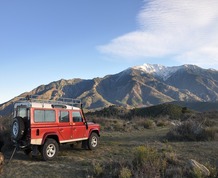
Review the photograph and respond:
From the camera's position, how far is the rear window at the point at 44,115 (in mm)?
12141

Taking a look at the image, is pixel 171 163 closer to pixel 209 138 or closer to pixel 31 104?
pixel 31 104

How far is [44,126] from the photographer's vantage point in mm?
12336

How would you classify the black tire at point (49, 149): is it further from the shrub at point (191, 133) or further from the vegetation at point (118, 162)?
the shrub at point (191, 133)

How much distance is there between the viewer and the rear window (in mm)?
12141

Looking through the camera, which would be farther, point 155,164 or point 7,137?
point 7,137

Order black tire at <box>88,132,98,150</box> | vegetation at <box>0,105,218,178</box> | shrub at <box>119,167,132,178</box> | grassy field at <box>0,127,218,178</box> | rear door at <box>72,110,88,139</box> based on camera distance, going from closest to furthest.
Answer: shrub at <box>119,167,132,178</box> < vegetation at <box>0,105,218,178</box> < grassy field at <box>0,127,218,178</box> < rear door at <box>72,110,88,139</box> < black tire at <box>88,132,98,150</box>

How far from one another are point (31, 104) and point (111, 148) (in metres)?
4.97

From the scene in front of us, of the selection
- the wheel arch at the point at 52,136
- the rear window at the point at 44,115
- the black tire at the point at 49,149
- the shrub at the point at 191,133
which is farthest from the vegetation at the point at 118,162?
the rear window at the point at 44,115

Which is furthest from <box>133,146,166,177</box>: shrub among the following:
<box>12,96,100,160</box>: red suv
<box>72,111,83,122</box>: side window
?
<box>72,111,83,122</box>: side window

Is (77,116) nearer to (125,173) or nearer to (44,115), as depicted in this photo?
(44,115)

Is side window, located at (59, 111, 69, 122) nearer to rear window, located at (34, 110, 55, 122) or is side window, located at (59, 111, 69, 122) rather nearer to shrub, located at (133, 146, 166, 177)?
rear window, located at (34, 110, 55, 122)

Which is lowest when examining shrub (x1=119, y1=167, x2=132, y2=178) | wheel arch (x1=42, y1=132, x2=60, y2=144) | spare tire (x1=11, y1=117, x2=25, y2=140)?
shrub (x1=119, y1=167, x2=132, y2=178)

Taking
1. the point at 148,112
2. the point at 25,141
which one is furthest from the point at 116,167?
the point at 148,112

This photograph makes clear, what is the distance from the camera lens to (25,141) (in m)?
11.9
